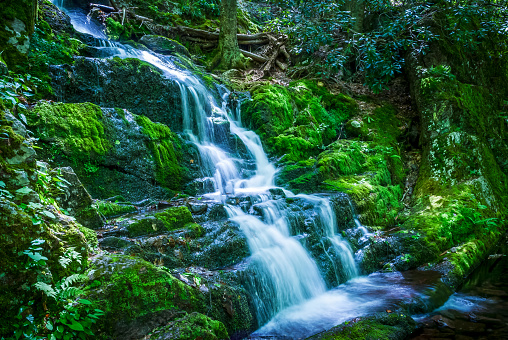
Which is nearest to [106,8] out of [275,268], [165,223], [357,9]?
[357,9]

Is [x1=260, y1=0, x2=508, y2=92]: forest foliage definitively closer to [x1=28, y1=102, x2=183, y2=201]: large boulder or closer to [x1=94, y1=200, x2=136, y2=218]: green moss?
[x1=28, y1=102, x2=183, y2=201]: large boulder

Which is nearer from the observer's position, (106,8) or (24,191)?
(24,191)

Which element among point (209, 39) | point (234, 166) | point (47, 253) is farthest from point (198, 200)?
point (209, 39)

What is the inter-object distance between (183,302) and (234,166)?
444 cm

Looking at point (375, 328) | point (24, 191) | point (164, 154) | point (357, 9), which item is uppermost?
point (357, 9)

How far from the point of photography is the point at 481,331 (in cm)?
405

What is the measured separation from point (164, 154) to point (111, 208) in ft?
5.66

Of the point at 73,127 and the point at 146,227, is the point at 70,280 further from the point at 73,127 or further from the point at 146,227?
the point at 73,127

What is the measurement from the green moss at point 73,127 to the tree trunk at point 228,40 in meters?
7.21

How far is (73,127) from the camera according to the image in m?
5.32

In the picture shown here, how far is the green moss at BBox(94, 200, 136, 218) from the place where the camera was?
484cm

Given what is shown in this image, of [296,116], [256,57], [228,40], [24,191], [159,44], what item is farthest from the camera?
[256,57]

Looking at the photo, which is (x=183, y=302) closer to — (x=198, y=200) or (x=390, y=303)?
(x=198, y=200)

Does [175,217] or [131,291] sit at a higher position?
[175,217]
